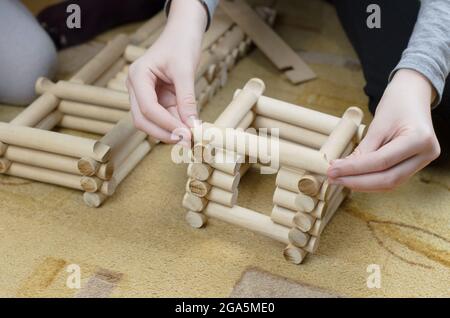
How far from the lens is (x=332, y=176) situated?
78 centimetres

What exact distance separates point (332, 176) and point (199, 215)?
25 cm

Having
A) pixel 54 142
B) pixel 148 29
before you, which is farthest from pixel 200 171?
pixel 148 29

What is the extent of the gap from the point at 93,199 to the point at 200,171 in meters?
0.21

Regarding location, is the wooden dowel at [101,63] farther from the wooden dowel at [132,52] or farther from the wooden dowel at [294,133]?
the wooden dowel at [294,133]

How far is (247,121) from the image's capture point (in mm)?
975

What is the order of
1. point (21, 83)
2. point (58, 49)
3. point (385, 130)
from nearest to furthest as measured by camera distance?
point (385, 130)
point (21, 83)
point (58, 49)

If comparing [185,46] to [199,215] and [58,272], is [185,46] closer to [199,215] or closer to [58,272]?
[199,215]

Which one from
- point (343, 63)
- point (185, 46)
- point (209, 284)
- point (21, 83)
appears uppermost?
point (185, 46)

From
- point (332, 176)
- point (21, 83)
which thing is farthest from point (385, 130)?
point (21, 83)

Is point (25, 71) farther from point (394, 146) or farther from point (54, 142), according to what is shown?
point (394, 146)

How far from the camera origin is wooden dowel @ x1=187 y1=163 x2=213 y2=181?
879mm

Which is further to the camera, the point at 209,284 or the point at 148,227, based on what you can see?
the point at 148,227

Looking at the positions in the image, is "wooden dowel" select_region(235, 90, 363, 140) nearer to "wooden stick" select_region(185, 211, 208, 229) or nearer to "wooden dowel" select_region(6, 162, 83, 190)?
"wooden stick" select_region(185, 211, 208, 229)

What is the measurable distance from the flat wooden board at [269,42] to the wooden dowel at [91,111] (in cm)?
43
